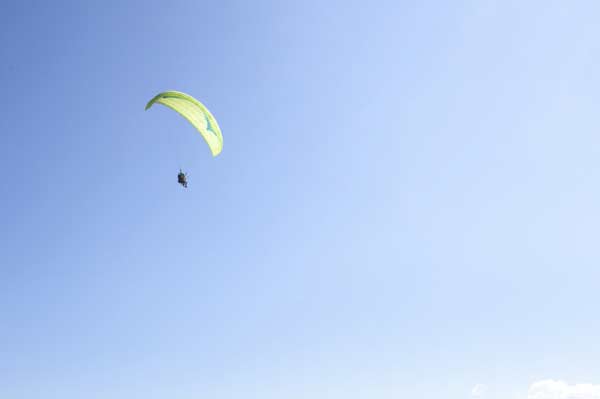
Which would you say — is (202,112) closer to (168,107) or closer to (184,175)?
(168,107)

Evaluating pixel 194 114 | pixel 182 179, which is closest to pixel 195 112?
pixel 194 114

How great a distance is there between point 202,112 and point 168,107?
2.60 metres

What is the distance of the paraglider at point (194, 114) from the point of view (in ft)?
113

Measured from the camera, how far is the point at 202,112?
35.2m

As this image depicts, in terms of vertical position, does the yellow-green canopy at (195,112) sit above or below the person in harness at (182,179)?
above

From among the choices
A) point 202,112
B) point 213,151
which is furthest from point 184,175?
point 202,112

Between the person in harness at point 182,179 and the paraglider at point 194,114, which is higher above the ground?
the paraglider at point 194,114

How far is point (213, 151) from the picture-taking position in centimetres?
3719

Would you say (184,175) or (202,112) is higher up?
(202,112)

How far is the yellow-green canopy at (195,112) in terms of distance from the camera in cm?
3447

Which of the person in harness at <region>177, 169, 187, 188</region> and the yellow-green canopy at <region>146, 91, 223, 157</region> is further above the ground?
the yellow-green canopy at <region>146, 91, 223, 157</region>

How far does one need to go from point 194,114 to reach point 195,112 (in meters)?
0.23

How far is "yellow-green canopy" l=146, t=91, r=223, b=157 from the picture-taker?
113ft

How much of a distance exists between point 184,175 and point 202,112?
532cm
